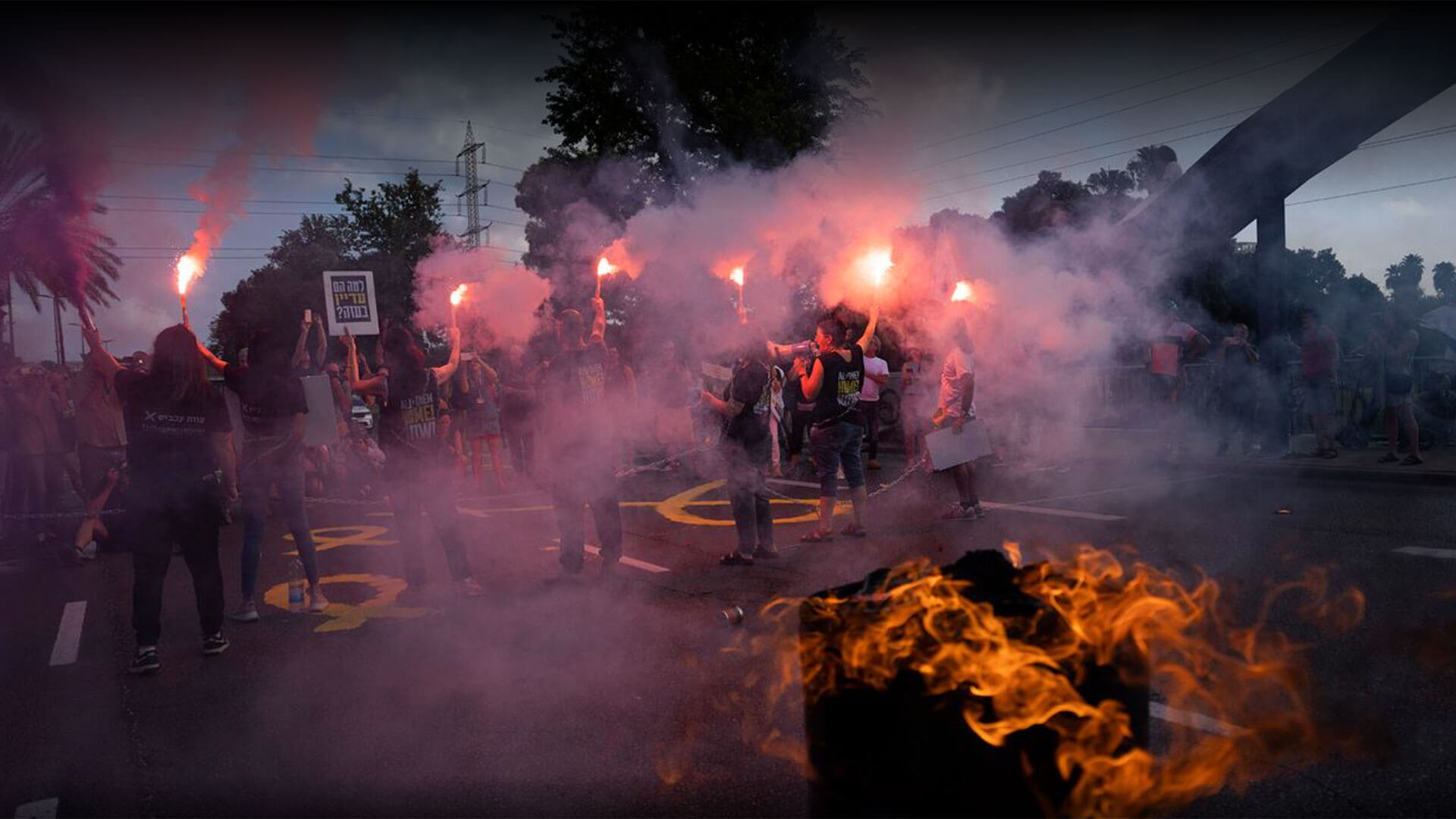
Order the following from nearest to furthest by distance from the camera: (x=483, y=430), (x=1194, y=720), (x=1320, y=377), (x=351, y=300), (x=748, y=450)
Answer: (x=1194, y=720) < (x=748, y=450) < (x=351, y=300) < (x=1320, y=377) < (x=483, y=430)

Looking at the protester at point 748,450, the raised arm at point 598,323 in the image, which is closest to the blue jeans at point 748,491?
the protester at point 748,450

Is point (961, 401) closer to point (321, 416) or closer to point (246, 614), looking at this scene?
point (246, 614)

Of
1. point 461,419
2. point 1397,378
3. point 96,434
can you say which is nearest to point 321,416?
point 96,434

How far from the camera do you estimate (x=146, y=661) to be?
4.91 metres

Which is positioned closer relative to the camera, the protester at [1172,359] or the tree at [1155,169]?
the tree at [1155,169]

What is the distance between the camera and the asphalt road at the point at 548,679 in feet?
10.9

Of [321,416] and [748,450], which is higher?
[321,416]

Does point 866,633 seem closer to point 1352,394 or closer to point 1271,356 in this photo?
point 1271,356

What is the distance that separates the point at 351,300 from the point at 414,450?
283cm

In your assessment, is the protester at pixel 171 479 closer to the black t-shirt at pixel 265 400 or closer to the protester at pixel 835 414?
the black t-shirt at pixel 265 400

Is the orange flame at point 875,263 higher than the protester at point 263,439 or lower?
higher

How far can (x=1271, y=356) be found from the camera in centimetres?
1145

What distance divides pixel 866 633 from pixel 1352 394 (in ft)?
42.0

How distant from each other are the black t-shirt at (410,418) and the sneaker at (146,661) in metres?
1.74
